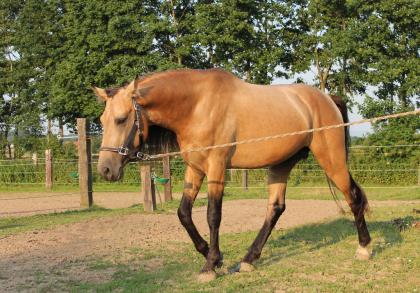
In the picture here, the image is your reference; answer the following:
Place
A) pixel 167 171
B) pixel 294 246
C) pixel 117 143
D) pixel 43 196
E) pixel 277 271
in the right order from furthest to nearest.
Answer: pixel 43 196 → pixel 167 171 → pixel 294 246 → pixel 277 271 → pixel 117 143

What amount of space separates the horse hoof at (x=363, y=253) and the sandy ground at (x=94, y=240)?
2365mm

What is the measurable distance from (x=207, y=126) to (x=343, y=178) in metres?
1.84

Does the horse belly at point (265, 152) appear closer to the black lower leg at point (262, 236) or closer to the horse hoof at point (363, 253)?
the black lower leg at point (262, 236)

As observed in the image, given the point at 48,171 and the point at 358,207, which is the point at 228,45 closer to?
the point at 48,171

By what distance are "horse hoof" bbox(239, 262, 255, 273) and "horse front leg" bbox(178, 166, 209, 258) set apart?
1.22 ft

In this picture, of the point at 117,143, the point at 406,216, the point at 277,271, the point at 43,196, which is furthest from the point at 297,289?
the point at 43,196

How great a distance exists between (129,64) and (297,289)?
26.4 m

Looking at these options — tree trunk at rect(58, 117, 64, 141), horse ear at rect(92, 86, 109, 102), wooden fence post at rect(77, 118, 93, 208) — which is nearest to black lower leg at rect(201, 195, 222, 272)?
horse ear at rect(92, 86, 109, 102)

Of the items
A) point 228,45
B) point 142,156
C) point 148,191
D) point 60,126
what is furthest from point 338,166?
point 60,126

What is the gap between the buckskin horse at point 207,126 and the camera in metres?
4.85

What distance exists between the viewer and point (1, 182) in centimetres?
2214

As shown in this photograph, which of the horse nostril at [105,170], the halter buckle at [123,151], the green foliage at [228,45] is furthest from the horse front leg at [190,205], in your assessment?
the green foliage at [228,45]

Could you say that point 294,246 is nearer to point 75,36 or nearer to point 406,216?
point 406,216

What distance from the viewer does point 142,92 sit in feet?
16.2
